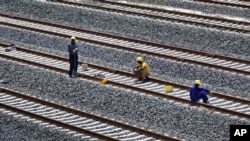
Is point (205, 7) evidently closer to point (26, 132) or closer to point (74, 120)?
point (74, 120)

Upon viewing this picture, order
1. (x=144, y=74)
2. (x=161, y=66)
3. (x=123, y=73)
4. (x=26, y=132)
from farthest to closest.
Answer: (x=161, y=66) → (x=123, y=73) → (x=144, y=74) → (x=26, y=132)

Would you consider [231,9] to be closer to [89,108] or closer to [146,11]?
[146,11]

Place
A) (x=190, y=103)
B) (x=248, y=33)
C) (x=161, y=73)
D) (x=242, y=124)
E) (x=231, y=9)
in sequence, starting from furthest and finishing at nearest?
1. (x=231, y=9)
2. (x=248, y=33)
3. (x=161, y=73)
4. (x=190, y=103)
5. (x=242, y=124)

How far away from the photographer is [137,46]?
1045 inches

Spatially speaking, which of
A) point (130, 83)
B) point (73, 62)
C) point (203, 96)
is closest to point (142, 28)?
point (73, 62)

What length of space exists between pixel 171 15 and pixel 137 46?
3507mm

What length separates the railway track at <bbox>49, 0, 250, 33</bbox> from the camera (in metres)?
27.3

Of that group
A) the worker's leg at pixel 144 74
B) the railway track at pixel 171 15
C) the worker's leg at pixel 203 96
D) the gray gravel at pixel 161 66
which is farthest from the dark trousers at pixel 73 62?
the railway track at pixel 171 15

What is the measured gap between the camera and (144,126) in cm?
1972

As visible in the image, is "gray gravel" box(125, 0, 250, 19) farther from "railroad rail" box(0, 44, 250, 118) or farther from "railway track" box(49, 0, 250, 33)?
"railroad rail" box(0, 44, 250, 118)

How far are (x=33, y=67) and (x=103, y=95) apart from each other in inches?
164

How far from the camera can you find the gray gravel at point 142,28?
84.4 feet

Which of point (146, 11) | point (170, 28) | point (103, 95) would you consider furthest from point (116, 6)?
point (103, 95)

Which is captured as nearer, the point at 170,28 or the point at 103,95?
the point at 103,95
